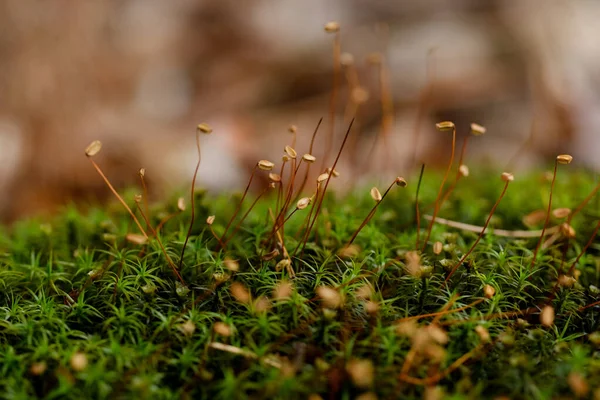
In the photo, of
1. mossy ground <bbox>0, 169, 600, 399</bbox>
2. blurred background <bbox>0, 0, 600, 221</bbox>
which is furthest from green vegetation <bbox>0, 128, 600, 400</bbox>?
blurred background <bbox>0, 0, 600, 221</bbox>

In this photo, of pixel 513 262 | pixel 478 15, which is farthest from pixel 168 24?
pixel 513 262

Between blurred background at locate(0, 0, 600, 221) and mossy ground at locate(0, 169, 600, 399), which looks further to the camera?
blurred background at locate(0, 0, 600, 221)

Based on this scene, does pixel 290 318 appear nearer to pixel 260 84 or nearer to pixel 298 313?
pixel 298 313

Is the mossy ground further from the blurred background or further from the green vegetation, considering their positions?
the blurred background

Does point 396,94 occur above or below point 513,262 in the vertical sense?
below

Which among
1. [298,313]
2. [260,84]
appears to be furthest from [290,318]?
[260,84]

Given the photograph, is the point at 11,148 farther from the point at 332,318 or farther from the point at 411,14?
the point at 411,14
